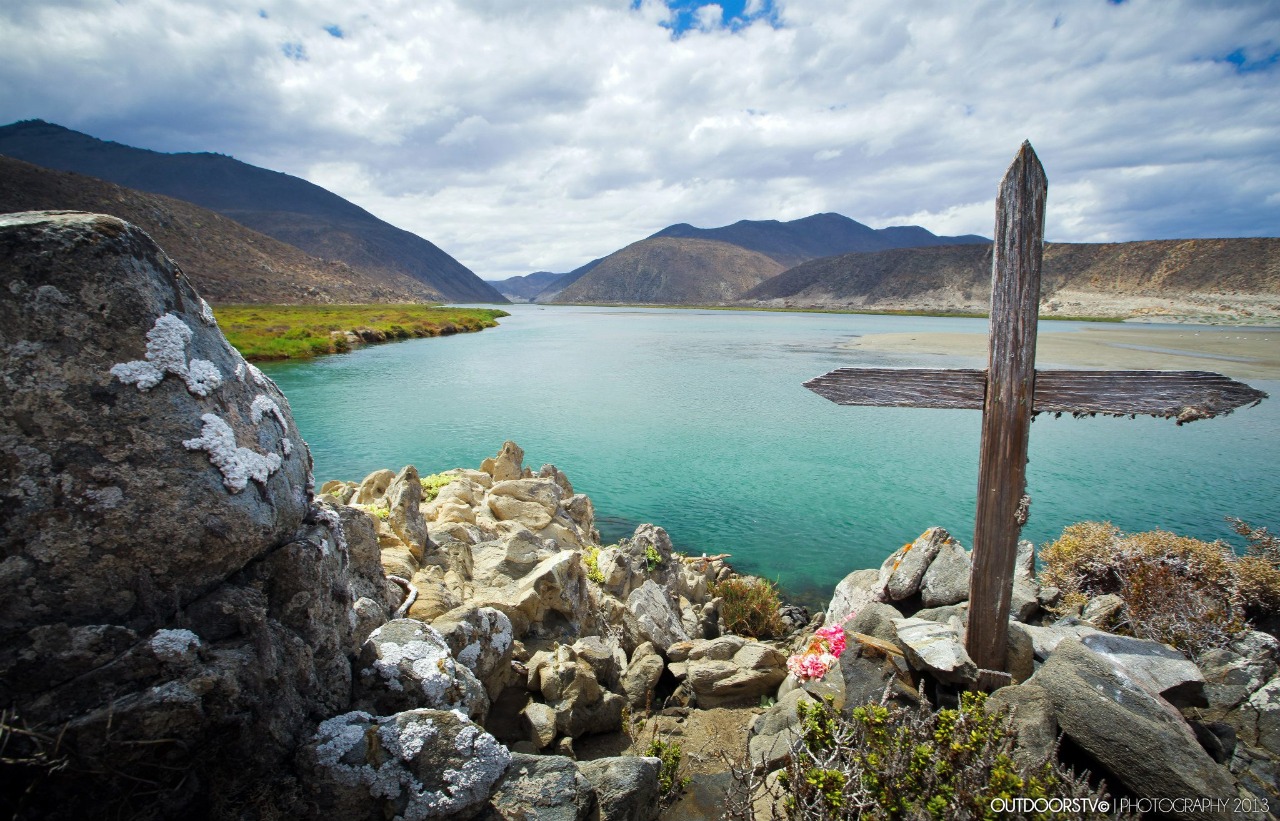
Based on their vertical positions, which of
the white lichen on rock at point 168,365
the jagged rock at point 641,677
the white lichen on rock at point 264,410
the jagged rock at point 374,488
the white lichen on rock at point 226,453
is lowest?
the jagged rock at point 641,677

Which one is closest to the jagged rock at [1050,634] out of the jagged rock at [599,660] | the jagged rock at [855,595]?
the jagged rock at [855,595]

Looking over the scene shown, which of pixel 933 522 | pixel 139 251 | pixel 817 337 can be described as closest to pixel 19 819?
pixel 139 251

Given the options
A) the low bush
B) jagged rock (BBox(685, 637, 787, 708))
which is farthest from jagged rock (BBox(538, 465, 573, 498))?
the low bush

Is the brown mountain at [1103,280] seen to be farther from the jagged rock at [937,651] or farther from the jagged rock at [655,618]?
the jagged rock at [937,651]

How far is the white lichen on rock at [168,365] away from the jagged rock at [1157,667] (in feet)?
18.3

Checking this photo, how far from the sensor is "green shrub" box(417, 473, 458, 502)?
10887mm

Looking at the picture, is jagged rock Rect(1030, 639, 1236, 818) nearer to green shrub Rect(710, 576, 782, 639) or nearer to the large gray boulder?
the large gray boulder

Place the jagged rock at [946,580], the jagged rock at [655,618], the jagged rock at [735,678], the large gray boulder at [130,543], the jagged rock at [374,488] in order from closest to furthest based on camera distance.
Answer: the large gray boulder at [130,543]
the jagged rock at [735,678]
the jagged rock at [946,580]
the jagged rock at [655,618]
the jagged rock at [374,488]

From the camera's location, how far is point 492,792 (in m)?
3.09

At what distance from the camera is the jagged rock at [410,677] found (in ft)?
11.7

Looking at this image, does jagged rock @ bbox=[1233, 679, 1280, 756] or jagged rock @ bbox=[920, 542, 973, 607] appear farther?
jagged rock @ bbox=[920, 542, 973, 607]

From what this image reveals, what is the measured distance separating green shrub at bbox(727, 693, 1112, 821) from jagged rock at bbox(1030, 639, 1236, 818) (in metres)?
0.45

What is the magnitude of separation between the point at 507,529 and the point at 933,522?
9640mm

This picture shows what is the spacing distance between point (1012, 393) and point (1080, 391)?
49 cm
